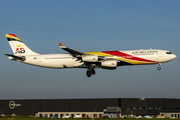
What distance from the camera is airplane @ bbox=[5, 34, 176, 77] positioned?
2227 inches

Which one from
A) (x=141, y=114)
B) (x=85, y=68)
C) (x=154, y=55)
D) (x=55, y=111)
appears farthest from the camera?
(x=55, y=111)

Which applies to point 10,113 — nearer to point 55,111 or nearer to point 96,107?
point 55,111

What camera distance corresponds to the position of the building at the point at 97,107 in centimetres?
10300

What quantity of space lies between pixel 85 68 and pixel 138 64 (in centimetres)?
1228

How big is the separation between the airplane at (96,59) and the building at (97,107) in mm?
43994

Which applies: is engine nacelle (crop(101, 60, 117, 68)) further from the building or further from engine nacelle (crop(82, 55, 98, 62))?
the building

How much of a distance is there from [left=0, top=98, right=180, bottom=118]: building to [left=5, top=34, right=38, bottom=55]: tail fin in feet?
149

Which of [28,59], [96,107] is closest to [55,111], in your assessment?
[96,107]

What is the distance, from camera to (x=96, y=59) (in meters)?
56.6

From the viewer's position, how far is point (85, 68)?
61219mm

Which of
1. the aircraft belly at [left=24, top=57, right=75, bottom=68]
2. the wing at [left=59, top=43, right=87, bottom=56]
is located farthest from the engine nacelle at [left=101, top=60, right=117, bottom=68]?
the aircraft belly at [left=24, top=57, right=75, bottom=68]

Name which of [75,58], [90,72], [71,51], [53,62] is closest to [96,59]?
[90,72]

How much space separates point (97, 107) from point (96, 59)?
52180mm

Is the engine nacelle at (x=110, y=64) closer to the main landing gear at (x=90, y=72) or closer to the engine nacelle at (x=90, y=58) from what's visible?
the engine nacelle at (x=90, y=58)
